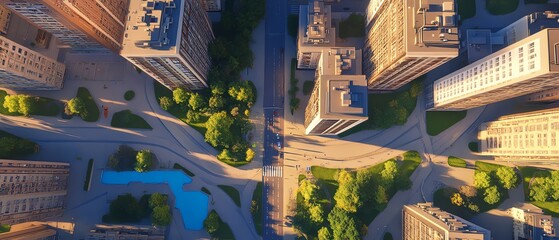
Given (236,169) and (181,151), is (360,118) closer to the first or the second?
(236,169)

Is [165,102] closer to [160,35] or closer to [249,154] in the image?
[249,154]

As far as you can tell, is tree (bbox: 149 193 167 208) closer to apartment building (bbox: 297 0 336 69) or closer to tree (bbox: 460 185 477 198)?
apartment building (bbox: 297 0 336 69)

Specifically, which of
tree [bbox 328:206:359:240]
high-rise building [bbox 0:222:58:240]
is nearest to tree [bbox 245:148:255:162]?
tree [bbox 328:206:359:240]

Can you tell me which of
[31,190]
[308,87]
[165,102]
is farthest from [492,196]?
[31,190]

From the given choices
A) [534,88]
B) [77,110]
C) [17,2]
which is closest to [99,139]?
[77,110]

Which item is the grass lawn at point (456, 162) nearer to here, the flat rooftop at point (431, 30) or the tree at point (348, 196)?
the tree at point (348, 196)
